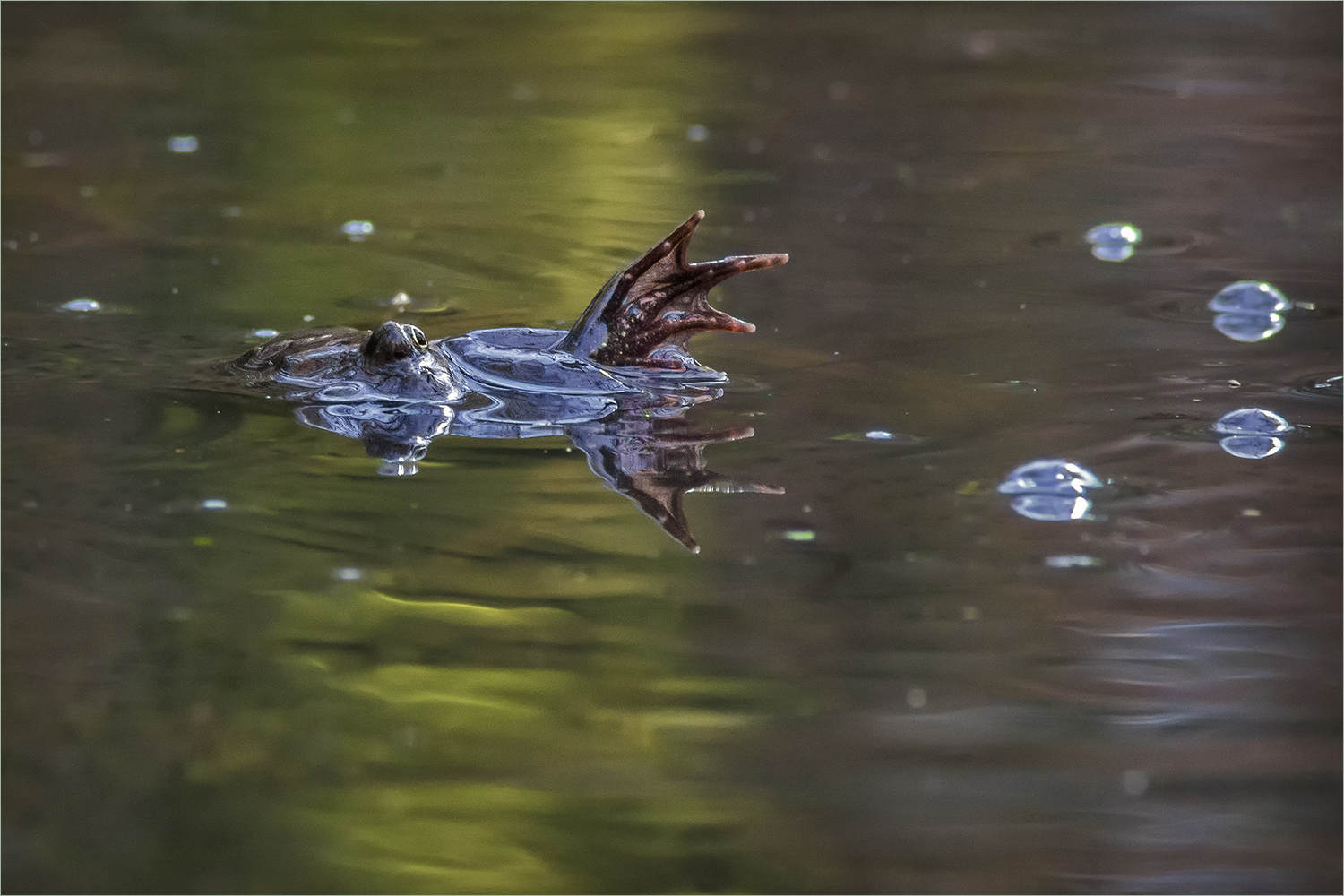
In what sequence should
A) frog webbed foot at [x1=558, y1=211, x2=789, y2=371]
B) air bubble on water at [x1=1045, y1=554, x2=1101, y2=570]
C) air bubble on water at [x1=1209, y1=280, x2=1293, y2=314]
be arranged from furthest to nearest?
1. air bubble on water at [x1=1209, y1=280, x2=1293, y2=314]
2. frog webbed foot at [x1=558, y1=211, x2=789, y2=371]
3. air bubble on water at [x1=1045, y1=554, x2=1101, y2=570]

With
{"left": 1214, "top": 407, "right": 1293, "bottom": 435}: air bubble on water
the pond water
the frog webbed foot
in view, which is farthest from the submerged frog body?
{"left": 1214, "top": 407, "right": 1293, "bottom": 435}: air bubble on water

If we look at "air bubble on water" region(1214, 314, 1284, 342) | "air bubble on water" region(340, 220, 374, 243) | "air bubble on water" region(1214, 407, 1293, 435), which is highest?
"air bubble on water" region(340, 220, 374, 243)

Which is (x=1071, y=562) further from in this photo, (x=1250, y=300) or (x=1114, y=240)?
(x=1114, y=240)

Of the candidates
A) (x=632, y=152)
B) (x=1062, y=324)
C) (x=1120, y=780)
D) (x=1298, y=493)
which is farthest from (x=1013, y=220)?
(x=1120, y=780)

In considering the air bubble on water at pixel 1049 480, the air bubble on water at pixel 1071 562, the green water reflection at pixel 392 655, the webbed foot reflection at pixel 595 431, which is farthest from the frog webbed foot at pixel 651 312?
the air bubble on water at pixel 1071 562

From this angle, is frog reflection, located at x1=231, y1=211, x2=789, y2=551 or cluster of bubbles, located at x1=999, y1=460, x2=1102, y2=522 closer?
cluster of bubbles, located at x1=999, y1=460, x2=1102, y2=522

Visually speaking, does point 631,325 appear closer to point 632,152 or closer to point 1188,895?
point 1188,895

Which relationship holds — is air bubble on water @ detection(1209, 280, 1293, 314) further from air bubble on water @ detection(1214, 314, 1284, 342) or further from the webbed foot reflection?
the webbed foot reflection
